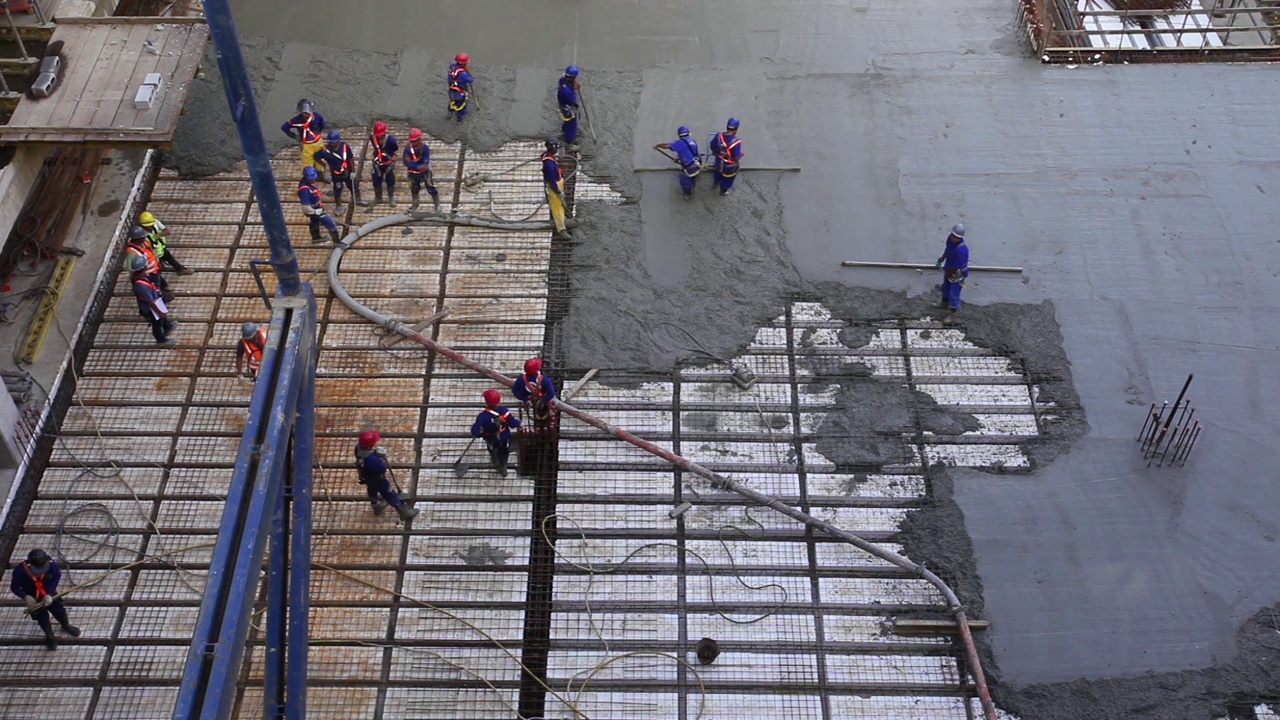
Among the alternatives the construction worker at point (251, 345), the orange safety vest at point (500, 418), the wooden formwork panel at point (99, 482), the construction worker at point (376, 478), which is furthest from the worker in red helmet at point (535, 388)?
the wooden formwork panel at point (99, 482)

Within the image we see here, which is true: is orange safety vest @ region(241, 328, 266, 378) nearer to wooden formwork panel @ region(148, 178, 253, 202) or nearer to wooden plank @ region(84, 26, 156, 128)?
wooden formwork panel @ region(148, 178, 253, 202)

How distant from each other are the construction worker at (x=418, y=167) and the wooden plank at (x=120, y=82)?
333 centimetres

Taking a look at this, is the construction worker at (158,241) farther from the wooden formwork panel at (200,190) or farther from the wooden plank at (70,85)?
the wooden plank at (70,85)

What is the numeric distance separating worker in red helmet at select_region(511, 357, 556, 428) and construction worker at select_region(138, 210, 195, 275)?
4699mm

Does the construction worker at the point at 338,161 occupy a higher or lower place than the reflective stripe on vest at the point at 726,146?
lower

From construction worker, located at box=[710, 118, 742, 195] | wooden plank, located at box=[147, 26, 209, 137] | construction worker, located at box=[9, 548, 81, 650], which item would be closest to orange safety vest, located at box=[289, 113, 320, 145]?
wooden plank, located at box=[147, 26, 209, 137]

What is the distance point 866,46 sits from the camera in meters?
15.9

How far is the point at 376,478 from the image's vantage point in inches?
424

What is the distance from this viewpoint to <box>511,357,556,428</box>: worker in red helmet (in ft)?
37.1

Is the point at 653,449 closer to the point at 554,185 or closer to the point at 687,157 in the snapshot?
the point at 554,185

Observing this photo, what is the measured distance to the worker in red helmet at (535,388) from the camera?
11.3m

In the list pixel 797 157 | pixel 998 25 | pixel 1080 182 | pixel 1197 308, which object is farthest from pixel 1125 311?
pixel 998 25

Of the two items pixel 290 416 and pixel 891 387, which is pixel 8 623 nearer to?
pixel 290 416

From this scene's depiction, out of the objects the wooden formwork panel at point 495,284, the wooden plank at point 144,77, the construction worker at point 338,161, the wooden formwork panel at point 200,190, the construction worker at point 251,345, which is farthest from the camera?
the wooden formwork panel at point 200,190
